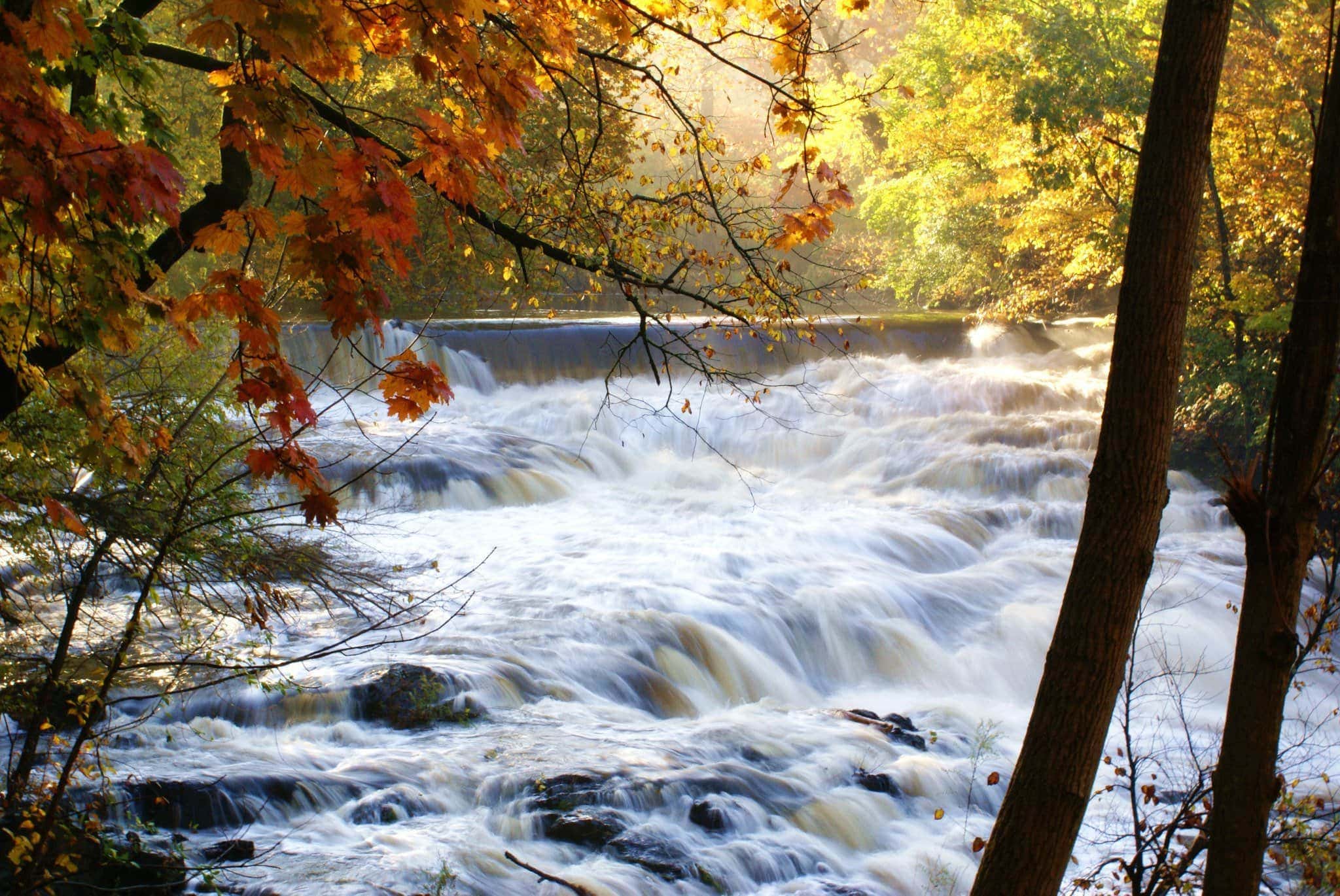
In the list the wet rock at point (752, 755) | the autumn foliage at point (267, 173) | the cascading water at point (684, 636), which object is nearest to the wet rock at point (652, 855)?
the cascading water at point (684, 636)

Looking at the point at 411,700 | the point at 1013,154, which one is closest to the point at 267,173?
the point at 411,700

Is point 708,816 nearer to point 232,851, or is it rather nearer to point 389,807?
point 389,807

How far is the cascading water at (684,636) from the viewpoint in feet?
19.4

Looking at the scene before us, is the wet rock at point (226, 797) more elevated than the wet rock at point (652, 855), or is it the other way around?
the wet rock at point (226, 797)

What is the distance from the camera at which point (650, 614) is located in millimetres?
9531

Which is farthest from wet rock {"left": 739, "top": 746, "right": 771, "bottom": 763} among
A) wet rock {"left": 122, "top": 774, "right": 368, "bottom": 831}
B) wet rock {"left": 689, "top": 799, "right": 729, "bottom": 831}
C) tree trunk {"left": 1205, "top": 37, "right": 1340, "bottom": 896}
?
tree trunk {"left": 1205, "top": 37, "right": 1340, "bottom": 896}

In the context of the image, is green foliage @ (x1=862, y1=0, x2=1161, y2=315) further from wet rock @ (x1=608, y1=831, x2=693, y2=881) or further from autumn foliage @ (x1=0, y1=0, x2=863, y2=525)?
wet rock @ (x1=608, y1=831, x2=693, y2=881)

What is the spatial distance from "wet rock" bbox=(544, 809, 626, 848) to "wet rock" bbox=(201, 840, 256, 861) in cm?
Answer: 157

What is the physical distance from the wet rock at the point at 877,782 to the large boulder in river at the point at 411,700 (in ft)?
8.83

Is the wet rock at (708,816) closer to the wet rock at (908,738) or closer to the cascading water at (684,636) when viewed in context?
the cascading water at (684,636)

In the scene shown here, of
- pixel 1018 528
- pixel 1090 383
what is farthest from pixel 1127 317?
pixel 1090 383

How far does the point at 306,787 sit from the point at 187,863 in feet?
3.46

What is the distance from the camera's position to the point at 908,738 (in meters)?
7.89

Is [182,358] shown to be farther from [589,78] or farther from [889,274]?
[889,274]
